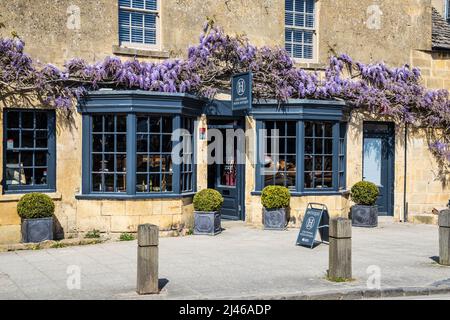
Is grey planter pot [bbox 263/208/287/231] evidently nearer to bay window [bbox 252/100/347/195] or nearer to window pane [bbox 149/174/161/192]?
bay window [bbox 252/100/347/195]

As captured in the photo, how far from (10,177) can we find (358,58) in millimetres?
9691

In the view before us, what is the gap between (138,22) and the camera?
1420 cm

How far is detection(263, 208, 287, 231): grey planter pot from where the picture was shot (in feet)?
48.6

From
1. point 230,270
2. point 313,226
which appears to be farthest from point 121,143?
point 230,270

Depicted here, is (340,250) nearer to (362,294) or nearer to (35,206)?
(362,294)

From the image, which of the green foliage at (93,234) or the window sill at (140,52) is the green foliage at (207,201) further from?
the window sill at (140,52)

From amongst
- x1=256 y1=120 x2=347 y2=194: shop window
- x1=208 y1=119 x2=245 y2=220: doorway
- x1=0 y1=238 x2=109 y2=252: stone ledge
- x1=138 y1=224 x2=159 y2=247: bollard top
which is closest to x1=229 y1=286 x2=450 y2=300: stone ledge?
x1=138 y1=224 x2=159 y2=247: bollard top

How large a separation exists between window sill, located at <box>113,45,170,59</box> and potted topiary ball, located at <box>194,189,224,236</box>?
339 cm

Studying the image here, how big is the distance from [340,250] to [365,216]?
277 inches

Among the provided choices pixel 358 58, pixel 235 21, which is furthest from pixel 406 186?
pixel 235 21

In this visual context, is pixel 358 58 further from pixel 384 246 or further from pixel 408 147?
pixel 384 246

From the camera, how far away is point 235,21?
15219 millimetres

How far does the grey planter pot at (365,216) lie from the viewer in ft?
52.2
